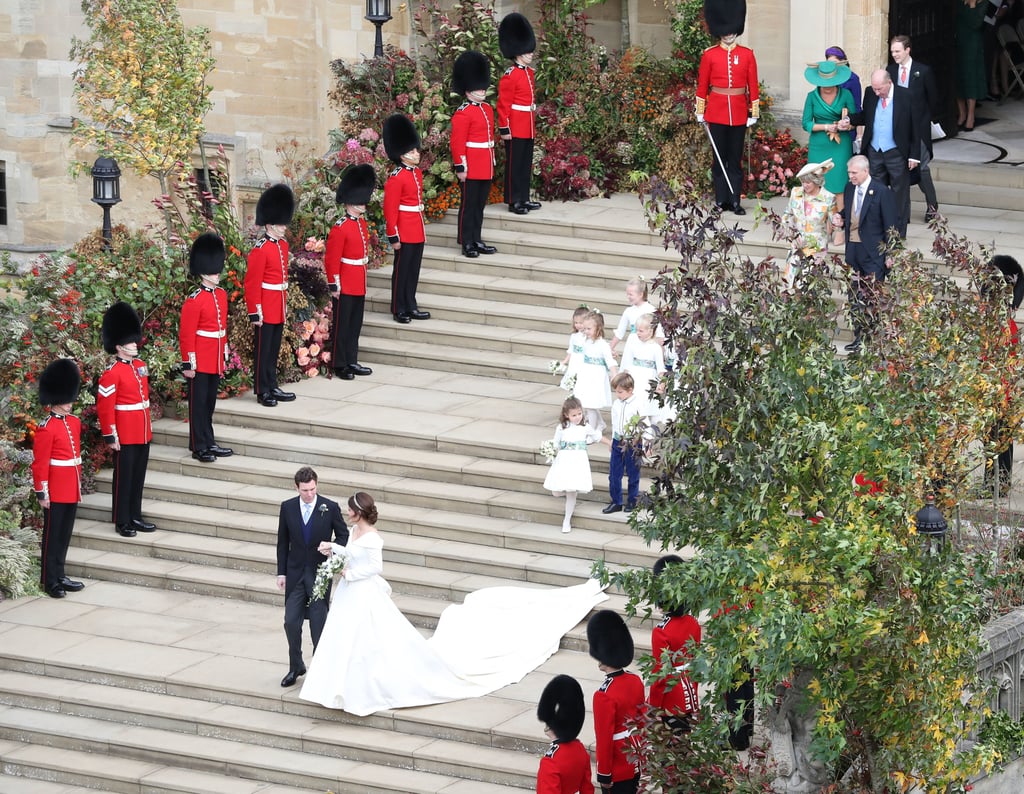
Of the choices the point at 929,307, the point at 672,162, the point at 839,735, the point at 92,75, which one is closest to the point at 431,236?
the point at 672,162

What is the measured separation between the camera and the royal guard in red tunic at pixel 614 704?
41.1 feet

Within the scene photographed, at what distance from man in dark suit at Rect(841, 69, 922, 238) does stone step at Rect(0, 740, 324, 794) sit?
8041 mm

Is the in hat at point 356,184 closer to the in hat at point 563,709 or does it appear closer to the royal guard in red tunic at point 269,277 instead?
the royal guard in red tunic at point 269,277

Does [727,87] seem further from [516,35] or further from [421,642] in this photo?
[421,642]

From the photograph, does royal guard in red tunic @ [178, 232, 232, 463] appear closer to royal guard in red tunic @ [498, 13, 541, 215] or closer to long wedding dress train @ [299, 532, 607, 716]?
long wedding dress train @ [299, 532, 607, 716]

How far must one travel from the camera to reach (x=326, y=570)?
1398 centimetres

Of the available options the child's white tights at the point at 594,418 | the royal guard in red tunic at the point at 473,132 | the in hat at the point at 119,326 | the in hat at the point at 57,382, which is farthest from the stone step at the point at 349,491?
the royal guard in red tunic at the point at 473,132

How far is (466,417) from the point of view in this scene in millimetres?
17891

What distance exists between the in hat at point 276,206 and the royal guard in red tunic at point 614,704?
6514 millimetres

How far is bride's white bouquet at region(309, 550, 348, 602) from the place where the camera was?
547 inches

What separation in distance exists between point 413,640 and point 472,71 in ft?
24.0

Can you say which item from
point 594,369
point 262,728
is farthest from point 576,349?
point 262,728

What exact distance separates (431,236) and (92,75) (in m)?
3.77

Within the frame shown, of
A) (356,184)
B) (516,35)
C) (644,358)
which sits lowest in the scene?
(644,358)
